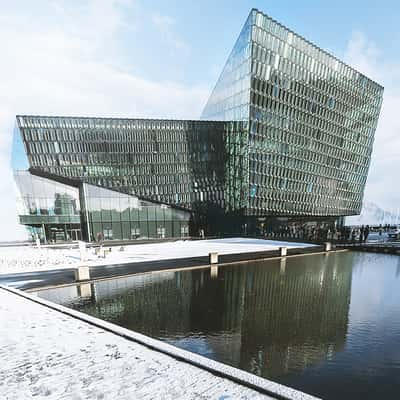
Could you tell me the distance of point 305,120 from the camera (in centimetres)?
5094

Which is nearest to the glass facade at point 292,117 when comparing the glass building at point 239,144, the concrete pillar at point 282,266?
the glass building at point 239,144

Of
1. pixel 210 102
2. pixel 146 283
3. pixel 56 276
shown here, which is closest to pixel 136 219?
pixel 56 276

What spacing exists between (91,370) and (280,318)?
6.99 m

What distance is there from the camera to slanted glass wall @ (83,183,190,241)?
137 ft

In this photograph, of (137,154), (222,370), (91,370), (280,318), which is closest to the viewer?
(222,370)

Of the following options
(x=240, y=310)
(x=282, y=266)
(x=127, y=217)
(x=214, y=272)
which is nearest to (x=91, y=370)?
(x=240, y=310)

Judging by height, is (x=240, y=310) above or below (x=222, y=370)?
below

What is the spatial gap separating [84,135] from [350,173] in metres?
59.2

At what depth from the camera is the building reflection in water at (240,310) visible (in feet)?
24.6

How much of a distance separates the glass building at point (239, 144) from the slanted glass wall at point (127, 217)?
116 cm

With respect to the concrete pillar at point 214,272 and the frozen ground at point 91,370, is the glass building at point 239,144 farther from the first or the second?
the frozen ground at point 91,370

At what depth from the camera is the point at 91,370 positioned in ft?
19.3

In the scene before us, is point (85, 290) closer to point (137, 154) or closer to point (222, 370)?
point (222, 370)

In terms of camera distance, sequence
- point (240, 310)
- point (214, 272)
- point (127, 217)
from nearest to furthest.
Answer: point (240, 310) → point (214, 272) → point (127, 217)
